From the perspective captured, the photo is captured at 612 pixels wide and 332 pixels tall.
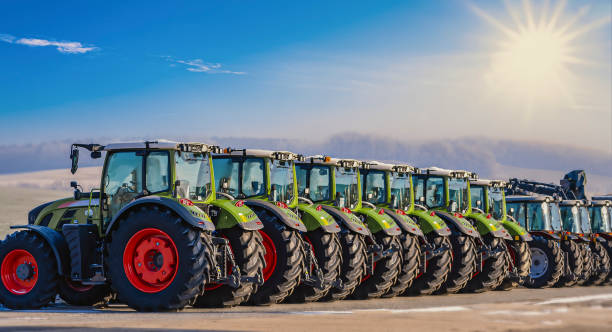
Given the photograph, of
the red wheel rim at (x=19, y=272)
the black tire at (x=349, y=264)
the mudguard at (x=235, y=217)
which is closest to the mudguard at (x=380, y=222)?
the black tire at (x=349, y=264)

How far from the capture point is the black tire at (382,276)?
18219 mm

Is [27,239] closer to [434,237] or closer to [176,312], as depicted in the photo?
[176,312]

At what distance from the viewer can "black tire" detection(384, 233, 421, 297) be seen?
19.1m

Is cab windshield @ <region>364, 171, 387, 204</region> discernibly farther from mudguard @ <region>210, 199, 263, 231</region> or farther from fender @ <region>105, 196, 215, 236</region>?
fender @ <region>105, 196, 215, 236</region>

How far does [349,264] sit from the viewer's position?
17.2 metres

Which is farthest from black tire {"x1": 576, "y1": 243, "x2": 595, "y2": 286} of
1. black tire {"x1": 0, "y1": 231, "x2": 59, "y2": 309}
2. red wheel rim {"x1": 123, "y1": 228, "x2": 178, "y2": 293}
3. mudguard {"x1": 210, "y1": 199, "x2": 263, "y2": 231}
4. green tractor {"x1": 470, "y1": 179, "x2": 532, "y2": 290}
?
black tire {"x1": 0, "y1": 231, "x2": 59, "y2": 309}

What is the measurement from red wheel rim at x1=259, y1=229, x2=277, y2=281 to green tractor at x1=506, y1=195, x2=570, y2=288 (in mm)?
9648

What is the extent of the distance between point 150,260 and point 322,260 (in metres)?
3.81

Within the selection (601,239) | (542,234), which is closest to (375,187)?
(542,234)

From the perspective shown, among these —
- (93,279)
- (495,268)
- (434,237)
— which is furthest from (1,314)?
(495,268)

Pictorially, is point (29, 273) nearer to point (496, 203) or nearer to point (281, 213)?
point (281, 213)

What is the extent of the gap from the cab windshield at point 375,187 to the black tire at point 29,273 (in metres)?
8.28

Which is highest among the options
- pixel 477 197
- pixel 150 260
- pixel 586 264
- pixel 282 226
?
pixel 477 197

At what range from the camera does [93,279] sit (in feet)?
46.8
